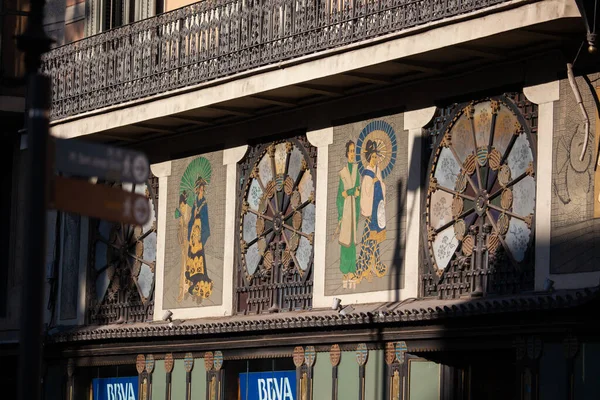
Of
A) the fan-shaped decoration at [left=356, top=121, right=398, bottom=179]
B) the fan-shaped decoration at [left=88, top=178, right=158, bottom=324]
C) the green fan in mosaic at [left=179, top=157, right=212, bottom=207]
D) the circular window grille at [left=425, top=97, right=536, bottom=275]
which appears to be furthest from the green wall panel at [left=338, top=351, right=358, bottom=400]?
the fan-shaped decoration at [left=88, top=178, right=158, bottom=324]

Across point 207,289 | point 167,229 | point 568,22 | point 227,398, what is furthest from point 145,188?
point 568,22

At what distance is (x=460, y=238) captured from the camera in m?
17.5

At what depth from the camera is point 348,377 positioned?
1855cm

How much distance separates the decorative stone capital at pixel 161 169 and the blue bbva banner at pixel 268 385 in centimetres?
378

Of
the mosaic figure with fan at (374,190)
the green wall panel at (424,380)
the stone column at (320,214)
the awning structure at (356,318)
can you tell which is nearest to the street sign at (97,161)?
the awning structure at (356,318)

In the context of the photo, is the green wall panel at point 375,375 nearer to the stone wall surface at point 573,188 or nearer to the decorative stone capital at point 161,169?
the stone wall surface at point 573,188

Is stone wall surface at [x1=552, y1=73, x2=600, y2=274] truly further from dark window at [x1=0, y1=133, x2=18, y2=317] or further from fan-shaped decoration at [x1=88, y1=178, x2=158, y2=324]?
dark window at [x1=0, y1=133, x2=18, y2=317]

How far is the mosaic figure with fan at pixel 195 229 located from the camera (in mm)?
21453

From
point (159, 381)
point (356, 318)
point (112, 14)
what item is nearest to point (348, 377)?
point (356, 318)

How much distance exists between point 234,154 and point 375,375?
4.51 metres

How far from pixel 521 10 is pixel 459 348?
12.6ft

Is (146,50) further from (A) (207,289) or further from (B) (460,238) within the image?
(B) (460,238)

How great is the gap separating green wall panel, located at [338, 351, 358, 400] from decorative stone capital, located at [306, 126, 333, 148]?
283 cm

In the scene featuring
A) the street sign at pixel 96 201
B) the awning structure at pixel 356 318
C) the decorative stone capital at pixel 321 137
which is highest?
the decorative stone capital at pixel 321 137
